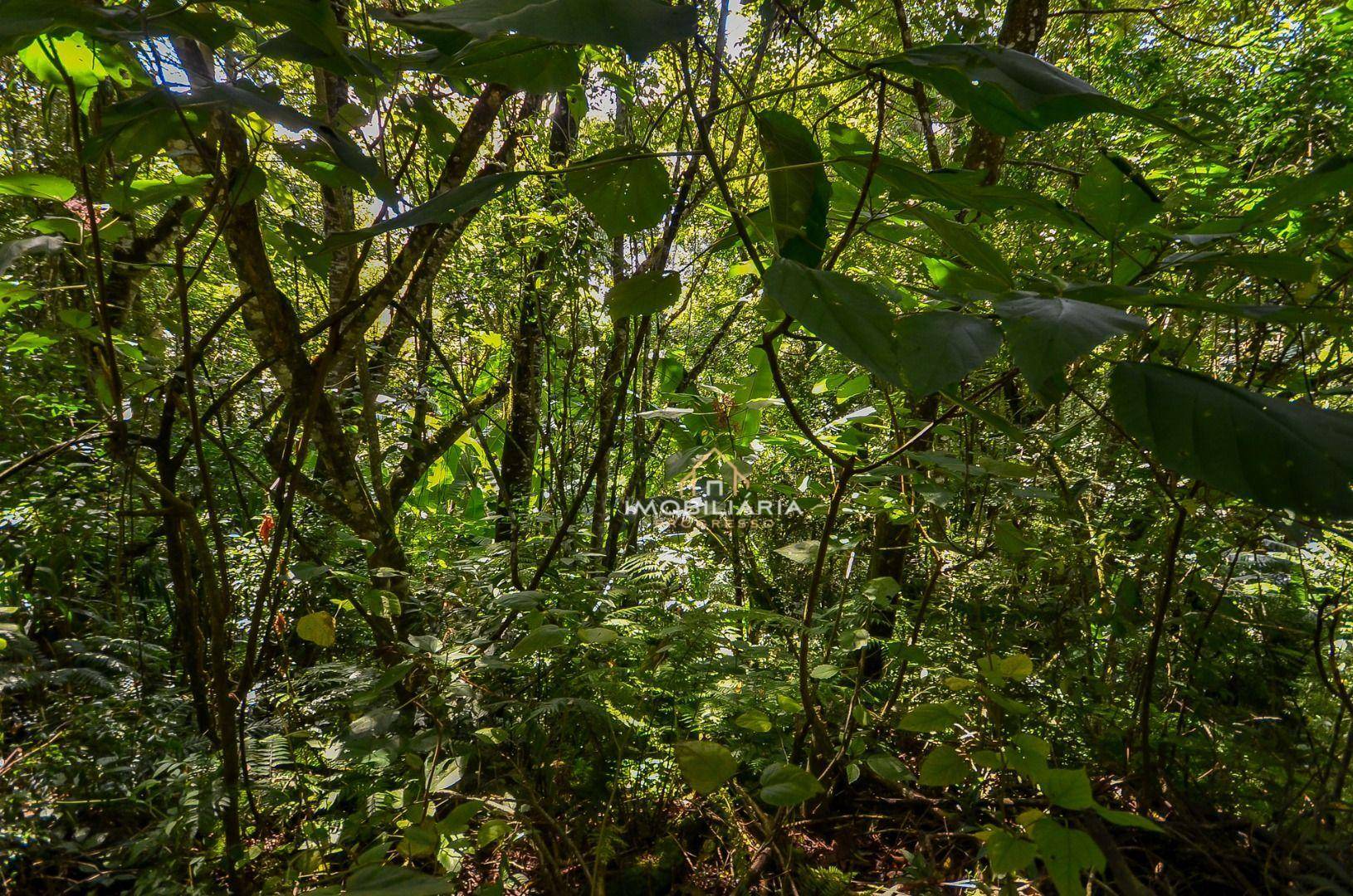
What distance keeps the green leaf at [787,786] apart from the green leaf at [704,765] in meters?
0.06

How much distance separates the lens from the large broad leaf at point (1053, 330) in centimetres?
30

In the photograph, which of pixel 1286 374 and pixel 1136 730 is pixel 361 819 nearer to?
pixel 1136 730

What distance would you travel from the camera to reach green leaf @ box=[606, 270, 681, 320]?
0.63m

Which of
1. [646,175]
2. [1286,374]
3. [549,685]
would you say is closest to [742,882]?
[549,685]

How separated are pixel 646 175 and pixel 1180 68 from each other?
116 inches

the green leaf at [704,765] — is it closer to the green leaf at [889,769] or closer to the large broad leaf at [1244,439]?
the green leaf at [889,769]

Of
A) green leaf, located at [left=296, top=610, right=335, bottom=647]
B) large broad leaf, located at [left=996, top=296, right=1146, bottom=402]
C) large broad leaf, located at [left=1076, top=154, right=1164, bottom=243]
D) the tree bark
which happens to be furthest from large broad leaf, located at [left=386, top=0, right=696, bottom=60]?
the tree bark

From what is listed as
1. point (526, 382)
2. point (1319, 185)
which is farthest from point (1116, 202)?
point (526, 382)

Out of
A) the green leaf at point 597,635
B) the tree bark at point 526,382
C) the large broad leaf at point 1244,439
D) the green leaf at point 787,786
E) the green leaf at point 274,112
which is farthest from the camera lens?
the tree bark at point 526,382

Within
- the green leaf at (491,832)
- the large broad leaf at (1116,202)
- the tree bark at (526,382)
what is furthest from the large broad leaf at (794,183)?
the tree bark at (526,382)

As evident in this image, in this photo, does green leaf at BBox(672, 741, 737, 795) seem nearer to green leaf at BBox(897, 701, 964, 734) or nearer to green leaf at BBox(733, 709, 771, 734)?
green leaf at BBox(733, 709, 771, 734)

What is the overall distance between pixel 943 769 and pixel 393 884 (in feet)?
2.14

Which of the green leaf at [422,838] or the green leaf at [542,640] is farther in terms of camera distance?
the green leaf at [542,640]

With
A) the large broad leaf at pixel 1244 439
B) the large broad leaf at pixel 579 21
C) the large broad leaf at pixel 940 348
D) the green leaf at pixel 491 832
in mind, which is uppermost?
the large broad leaf at pixel 579 21
